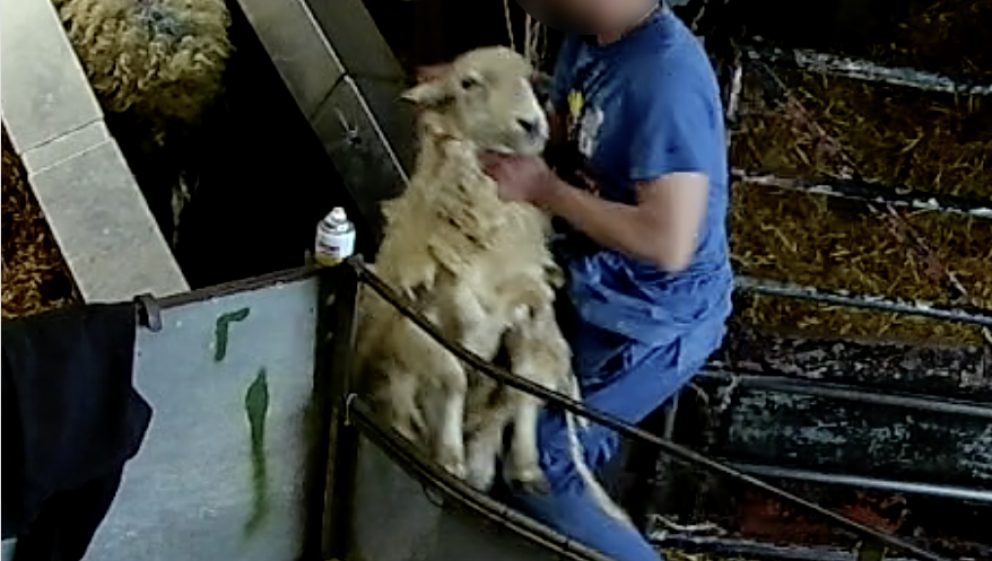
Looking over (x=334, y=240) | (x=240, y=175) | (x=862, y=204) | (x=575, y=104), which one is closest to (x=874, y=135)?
(x=862, y=204)

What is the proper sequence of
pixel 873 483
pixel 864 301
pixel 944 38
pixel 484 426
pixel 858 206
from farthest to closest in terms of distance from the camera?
pixel 944 38 → pixel 858 206 → pixel 873 483 → pixel 864 301 → pixel 484 426

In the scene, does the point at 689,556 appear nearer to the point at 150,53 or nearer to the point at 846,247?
the point at 846,247

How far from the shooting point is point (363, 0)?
10.3 ft

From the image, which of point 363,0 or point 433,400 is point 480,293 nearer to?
point 433,400

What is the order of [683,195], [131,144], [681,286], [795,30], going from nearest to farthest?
[683,195] → [681,286] → [131,144] → [795,30]

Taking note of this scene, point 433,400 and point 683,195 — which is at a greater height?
point 683,195

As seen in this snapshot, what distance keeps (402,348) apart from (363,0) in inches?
38.8

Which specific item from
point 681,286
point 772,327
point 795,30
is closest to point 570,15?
point 681,286

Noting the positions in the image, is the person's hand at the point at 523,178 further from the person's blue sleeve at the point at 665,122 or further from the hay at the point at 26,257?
the hay at the point at 26,257

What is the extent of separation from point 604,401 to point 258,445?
41cm

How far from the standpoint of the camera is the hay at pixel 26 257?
9.32ft

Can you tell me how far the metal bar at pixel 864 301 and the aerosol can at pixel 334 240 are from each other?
0.56 metres

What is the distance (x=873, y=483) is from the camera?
271cm

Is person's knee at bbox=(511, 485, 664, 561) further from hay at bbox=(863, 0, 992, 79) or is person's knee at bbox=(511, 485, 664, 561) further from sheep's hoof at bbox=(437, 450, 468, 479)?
hay at bbox=(863, 0, 992, 79)
